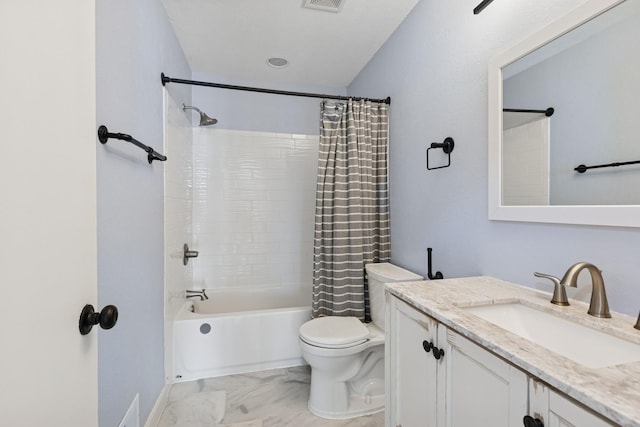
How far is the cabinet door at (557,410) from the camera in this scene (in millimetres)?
490

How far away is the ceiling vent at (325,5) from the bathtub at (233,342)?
208 cm

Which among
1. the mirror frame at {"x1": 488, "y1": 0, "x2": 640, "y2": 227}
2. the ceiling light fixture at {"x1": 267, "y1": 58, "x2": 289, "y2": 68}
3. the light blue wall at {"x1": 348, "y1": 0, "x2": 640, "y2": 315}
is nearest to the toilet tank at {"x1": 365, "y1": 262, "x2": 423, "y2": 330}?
the light blue wall at {"x1": 348, "y1": 0, "x2": 640, "y2": 315}

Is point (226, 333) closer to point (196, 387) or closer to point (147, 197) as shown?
point (196, 387)

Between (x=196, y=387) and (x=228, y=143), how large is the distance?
204 cm

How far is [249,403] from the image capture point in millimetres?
1801

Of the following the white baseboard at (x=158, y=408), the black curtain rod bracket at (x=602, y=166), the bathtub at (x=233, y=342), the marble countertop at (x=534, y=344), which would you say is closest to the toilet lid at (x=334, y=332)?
the bathtub at (x=233, y=342)

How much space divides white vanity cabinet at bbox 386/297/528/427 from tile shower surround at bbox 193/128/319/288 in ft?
6.15

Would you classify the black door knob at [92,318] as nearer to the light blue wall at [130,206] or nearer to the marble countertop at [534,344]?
the light blue wall at [130,206]

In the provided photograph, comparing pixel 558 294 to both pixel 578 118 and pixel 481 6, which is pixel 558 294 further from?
pixel 481 6

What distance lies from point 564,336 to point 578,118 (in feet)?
2.29

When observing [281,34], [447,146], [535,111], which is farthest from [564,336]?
[281,34]

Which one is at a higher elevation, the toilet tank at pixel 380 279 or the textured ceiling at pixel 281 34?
the textured ceiling at pixel 281 34

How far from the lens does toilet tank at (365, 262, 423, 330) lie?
5.69 ft

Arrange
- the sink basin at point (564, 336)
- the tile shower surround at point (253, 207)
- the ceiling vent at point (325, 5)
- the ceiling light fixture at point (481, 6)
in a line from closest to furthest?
1. the sink basin at point (564, 336)
2. the ceiling light fixture at point (481, 6)
3. the ceiling vent at point (325, 5)
4. the tile shower surround at point (253, 207)
